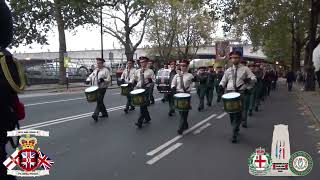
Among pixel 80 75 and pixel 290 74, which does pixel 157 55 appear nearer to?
pixel 80 75

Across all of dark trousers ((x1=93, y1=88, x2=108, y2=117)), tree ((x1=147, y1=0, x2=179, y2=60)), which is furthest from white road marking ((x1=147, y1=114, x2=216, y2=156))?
tree ((x1=147, y1=0, x2=179, y2=60))

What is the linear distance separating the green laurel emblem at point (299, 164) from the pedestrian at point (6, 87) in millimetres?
3763

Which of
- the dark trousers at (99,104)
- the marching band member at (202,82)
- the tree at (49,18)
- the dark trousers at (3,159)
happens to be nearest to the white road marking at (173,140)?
the dark trousers at (99,104)

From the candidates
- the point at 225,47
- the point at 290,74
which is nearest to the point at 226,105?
the point at 225,47

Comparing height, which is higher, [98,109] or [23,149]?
[23,149]

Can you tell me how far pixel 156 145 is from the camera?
952cm

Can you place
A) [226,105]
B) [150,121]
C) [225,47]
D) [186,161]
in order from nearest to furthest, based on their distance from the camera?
[186,161]
[226,105]
[150,121]
[225,47]

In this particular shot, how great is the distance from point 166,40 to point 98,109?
51663 mm

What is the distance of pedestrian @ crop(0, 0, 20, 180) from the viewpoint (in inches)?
146

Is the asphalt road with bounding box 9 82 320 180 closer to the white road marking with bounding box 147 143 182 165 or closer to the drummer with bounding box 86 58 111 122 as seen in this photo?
the white road marking with bounding box 147 143 182 165

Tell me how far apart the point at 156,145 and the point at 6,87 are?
6014mm

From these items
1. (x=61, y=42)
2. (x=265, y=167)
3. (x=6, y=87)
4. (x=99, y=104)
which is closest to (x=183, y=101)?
(x=99, y=104)

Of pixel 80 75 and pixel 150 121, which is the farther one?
pixel 80 75

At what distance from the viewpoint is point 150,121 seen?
44.5 feet
